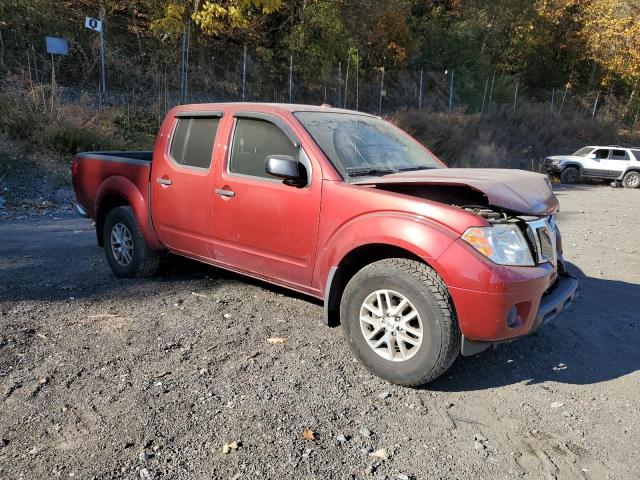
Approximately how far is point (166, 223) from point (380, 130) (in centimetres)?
211

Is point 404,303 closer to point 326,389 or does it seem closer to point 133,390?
point 326,389

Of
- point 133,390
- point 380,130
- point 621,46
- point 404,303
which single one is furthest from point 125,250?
point 621,46

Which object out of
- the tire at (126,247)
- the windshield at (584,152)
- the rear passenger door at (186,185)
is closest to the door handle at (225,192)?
the rear passenger door at (186,185)

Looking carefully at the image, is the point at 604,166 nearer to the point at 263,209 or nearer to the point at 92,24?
the point at 92,24

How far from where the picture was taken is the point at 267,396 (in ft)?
10.8

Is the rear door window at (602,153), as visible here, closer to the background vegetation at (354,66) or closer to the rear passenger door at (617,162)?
the rear passenger door at (617,162)

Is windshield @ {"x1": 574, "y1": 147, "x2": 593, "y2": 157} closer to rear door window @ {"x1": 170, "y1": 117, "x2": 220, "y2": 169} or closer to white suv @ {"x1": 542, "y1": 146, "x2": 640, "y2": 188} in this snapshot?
white suv @ {"x1": 542, "y1": 146, "x2": 640, "y2": 188}

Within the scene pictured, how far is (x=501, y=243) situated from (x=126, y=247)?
12.5ft

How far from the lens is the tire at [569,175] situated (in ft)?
70.5

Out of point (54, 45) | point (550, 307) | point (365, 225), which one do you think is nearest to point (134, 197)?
point (365, 225)

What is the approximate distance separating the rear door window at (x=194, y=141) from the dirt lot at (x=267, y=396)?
4.12ft

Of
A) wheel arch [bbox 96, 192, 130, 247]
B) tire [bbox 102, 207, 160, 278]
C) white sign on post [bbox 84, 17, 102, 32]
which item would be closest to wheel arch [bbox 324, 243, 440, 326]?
tire [bbox 102, 207, 160, 278]

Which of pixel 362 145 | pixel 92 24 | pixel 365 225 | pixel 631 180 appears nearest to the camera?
pixel 365 225

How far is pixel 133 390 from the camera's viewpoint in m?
3.31
